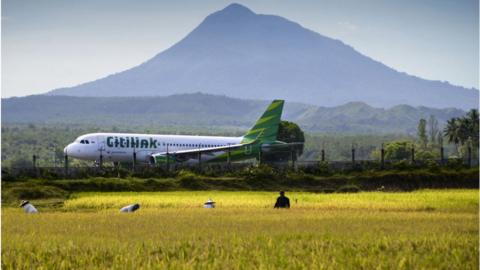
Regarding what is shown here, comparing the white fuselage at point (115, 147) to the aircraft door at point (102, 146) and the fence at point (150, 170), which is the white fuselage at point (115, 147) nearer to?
the aircraft door at point (102, 146)

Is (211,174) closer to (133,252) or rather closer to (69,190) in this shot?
(69,190)

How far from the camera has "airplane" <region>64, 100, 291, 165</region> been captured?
76812mm

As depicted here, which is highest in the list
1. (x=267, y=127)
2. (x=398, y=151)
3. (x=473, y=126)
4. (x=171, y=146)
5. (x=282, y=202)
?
(x=267, y=127)

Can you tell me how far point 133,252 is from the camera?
19.8m

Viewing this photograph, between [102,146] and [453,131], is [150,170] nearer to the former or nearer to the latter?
[102,146]

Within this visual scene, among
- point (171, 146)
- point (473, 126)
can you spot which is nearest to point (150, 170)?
point (171, 146)

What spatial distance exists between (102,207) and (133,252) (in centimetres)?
2017

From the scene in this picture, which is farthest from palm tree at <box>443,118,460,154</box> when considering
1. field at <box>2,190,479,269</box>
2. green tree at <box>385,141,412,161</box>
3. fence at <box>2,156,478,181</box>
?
field at <box>2,190,479,269</box>

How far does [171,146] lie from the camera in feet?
270

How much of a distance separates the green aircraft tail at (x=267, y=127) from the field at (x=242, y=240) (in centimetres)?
5628

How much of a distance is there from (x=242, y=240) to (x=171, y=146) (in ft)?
199

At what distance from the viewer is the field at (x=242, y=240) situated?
18594 mm

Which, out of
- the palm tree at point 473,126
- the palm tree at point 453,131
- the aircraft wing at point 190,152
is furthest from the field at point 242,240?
the palm tree at point 453,131

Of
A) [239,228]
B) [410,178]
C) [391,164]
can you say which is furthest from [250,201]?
[391,164]
